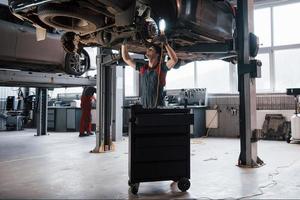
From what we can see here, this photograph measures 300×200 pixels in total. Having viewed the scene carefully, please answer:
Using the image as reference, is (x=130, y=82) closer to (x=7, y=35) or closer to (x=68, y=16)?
(x=7, y=35)

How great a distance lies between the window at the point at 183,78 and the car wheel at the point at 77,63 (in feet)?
12.3

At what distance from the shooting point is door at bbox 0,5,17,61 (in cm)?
394

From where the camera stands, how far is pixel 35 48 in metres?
4.37

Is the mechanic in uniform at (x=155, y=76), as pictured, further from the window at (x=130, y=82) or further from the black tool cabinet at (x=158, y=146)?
the window at (x=130, y=82)

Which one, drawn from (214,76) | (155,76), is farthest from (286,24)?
(155,76)

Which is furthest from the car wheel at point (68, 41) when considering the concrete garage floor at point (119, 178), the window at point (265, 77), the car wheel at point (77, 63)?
the window at point (265, 77)

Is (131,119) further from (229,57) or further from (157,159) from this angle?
(229,57)

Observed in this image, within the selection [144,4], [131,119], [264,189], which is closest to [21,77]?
[144,4]

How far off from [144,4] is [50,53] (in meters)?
1.97

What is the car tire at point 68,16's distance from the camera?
2705 mm

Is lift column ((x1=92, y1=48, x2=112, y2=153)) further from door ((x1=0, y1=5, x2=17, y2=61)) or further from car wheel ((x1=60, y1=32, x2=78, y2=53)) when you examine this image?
door ((x1=0, y1=5, x2=17, y2=61))

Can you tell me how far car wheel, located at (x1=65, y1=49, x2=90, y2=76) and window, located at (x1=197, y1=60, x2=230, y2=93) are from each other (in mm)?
3845

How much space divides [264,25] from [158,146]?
6.38m

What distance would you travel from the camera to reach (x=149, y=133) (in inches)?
100
